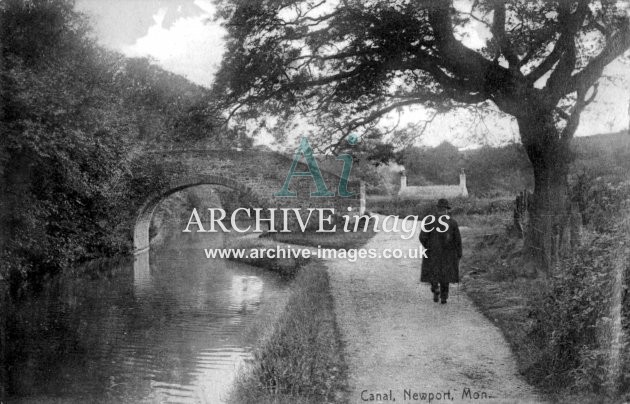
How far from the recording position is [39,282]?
41.0ft

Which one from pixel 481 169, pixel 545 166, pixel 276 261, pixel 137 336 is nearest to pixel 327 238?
pixel 276 261

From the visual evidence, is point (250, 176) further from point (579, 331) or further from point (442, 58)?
point (579, 331)

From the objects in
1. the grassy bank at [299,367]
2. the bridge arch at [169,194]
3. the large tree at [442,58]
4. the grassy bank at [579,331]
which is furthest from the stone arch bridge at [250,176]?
the grassy bank at [579,331]

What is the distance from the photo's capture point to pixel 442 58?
28.1ft

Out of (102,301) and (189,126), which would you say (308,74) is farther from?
(102,301)

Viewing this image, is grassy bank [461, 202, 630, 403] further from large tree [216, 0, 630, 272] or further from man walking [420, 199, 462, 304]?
large tree [216, 0, 630, 272]

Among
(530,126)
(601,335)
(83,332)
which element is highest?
(530,126)

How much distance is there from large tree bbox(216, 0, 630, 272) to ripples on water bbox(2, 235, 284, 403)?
144 inches

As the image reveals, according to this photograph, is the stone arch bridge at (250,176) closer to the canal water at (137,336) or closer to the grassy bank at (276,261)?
the grassy bank at (276,261)

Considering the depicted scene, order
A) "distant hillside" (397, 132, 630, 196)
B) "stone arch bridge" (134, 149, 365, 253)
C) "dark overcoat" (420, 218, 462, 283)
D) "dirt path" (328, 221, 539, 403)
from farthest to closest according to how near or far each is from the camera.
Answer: "distant hillside" (397, 132, 630, 196) → "stone arch bridge" (134, 149, 365, 253) → "dark overcoat" (420, 218, 462, 283) → "dirt path" (328, 221, 539, 403)

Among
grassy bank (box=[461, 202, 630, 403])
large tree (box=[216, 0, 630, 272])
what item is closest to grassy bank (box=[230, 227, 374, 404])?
grassy bank (box=[461, 202, 630, 403])

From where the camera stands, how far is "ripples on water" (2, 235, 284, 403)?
612cm

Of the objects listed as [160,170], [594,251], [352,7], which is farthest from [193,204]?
[594,251]

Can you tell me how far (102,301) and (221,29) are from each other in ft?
19.3
